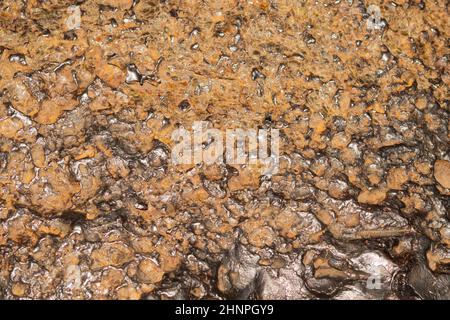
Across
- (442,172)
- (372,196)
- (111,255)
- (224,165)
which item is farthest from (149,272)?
(442,172)

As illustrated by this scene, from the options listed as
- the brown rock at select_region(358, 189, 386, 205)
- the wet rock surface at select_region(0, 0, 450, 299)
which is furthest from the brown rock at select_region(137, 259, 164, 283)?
the brown rock at select_region(358, 189, 386, 205)

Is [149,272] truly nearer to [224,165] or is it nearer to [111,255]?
[111,255]

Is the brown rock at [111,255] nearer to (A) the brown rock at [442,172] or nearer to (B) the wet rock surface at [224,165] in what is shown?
(B) the wet rock surface at [224,165]

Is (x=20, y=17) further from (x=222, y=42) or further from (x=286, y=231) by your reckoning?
(x=286, y=231)

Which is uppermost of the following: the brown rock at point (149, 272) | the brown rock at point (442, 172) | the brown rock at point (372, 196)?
the brown rock at point (442, 172)

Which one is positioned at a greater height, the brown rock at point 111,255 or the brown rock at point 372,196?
the brown rock at point 372,196

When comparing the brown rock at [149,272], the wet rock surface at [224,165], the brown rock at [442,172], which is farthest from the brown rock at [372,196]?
the brown rock at [149,272]
